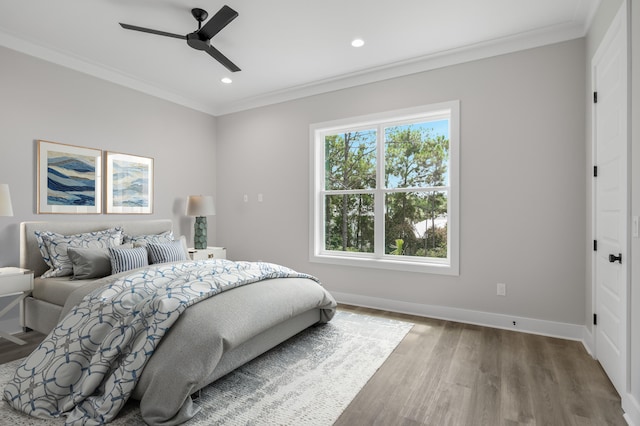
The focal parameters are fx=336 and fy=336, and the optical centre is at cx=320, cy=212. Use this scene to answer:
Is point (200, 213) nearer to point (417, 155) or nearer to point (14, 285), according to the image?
point (14, 285)

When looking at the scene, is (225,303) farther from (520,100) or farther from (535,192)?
(520,100)

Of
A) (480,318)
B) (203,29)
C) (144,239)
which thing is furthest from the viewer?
(144,239)

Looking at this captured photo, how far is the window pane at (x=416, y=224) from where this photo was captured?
3.74 meters

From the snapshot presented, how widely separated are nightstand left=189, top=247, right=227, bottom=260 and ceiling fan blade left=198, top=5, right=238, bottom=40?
8.81ft

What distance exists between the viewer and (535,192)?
10.3 feet

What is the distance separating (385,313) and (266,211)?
85.2 inches

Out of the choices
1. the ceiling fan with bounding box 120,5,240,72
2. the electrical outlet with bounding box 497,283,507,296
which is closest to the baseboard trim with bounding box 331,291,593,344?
the electrical outlet with bounding box 497,283,507,296

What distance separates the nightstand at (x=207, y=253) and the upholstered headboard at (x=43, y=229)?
0.66 m

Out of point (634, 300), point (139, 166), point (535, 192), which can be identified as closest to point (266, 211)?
point (139, 166)

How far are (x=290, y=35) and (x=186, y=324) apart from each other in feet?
8.74

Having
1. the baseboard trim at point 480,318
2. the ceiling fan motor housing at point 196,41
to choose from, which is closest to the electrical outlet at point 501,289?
the baseboard trim at point 480,318

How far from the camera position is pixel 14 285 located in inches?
112

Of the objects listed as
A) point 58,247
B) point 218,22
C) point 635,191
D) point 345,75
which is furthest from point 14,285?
point 635,191

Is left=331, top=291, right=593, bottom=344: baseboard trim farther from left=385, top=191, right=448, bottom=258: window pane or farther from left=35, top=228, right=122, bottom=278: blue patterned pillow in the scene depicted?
left=35, top=228, right=122, bottom=278: blue patterned pillow
